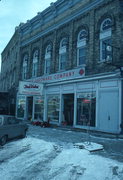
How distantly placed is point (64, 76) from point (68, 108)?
10.3ft

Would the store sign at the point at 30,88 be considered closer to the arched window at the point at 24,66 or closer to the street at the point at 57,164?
the arched window at the point at 24,66

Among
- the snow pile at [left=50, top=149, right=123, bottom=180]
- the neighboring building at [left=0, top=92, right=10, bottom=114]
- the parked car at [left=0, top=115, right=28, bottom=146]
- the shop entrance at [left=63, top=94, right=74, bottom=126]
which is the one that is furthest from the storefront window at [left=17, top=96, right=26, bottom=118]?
the snow pile at [left=50, top=149, right=123, bottom=180]

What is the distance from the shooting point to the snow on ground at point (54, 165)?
5672 mm

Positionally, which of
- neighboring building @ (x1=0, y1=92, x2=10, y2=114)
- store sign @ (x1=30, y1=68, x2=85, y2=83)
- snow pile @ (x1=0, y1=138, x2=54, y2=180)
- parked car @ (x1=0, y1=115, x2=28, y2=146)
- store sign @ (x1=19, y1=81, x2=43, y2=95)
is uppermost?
store sign @ (x1=30, y1=68, x2=85, y2=83)

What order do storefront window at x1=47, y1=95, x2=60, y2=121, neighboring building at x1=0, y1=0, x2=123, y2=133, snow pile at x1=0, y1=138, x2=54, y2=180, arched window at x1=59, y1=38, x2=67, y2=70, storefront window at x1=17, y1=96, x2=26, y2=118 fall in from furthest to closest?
storefront window at x1=17, y1=96, x2=26, y2=118 < storefront window at x1=47, y1=95, x2=60, y2=121 < arched window at x1=59, y1=38, x2=67, y2=70 < neighboring building at x1=0, y1=0, x2=123, y2=133 < snow pile at x1=0, y1=138, x2=54, y2=180

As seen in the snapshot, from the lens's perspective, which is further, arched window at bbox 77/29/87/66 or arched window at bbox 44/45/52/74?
arched window at bbox 44/45/52/74

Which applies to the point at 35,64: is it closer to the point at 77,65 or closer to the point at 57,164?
the point at 77,65

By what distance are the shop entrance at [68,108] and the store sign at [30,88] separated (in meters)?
2.80

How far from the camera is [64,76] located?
17703 millimetres

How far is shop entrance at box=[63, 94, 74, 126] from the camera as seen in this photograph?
17.8 meters

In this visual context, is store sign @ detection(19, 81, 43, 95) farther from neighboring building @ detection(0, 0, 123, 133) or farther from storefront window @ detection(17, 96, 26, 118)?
storefront window @ detection(17, 96, 26, 118)

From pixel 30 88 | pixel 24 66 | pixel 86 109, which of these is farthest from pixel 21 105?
pixel 86 109

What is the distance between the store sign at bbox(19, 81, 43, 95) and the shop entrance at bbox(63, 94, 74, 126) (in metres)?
2.80

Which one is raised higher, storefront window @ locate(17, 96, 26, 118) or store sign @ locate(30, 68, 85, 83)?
store sign @ locate(30, 68, 85, 83)
